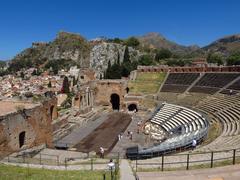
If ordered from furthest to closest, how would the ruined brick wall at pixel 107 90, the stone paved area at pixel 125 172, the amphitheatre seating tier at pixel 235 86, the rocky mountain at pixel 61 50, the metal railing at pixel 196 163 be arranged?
1. the rocky mountain at pixel 61 50
2. the ruined brick wall at pixel 107 90
3. the amphitheatre seating tier at pixel 235 86
4. the metal railing at pixel 196 163
5. the stone paved area at pixel 125 172

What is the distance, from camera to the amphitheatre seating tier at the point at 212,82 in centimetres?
4431

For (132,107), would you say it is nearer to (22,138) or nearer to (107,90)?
(107,90)

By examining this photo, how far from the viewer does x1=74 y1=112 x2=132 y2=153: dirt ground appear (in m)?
31.4

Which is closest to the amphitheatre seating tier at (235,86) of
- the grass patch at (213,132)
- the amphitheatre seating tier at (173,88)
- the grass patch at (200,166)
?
the amphitheatre seating tier at (173,88)

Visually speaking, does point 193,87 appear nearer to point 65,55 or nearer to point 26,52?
point 65,55

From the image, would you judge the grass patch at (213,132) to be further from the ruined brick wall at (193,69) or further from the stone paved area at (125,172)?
the ruined brick wall at (193,69)

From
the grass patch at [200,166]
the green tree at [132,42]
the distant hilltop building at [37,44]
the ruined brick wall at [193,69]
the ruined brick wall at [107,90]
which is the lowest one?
the grass patch at [200,166]

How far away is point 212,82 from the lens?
155ft

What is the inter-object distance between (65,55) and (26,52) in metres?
41.9

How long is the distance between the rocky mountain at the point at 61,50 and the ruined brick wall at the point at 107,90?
2740 inches

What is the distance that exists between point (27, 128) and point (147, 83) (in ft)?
107

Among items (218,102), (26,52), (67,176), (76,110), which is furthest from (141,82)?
(26,52)

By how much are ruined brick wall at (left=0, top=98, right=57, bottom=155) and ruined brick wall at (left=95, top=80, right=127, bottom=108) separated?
24083 millimetres

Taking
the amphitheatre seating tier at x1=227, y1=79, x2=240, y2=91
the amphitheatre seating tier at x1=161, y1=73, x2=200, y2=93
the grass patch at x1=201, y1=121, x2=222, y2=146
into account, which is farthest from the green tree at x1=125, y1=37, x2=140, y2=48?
the grass patch at x1=201, y1=121, x2=222, y2=146
